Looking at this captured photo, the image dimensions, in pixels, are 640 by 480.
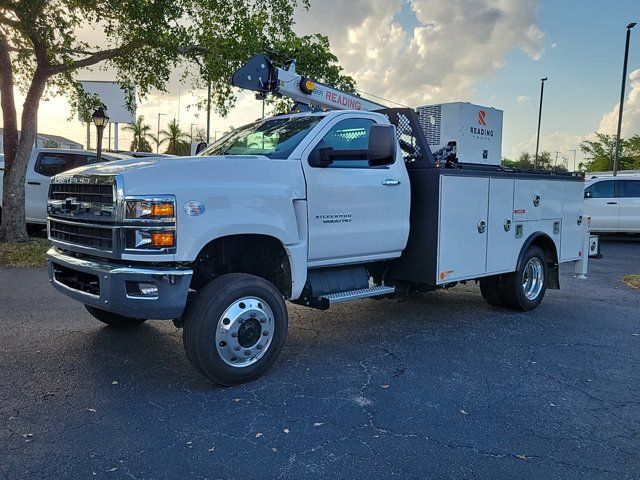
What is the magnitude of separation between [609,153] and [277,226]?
177 ft

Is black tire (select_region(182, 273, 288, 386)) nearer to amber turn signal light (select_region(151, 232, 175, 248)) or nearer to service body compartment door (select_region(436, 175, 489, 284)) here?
amber turn signal light (select_region(151, 232, 175, 248))

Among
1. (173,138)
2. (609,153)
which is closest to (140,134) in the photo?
(173,138)

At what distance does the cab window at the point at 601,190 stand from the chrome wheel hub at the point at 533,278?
9.86 m

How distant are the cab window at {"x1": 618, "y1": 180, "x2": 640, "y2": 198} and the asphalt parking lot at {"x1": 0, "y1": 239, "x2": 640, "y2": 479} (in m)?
10.5

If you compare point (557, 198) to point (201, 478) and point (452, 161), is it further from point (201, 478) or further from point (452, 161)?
point (201, 478)

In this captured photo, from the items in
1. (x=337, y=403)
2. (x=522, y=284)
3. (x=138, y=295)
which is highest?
(x=138, y=295)

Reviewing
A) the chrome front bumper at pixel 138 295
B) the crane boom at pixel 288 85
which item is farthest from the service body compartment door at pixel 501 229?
the chrome front bumper at pixel 138 295

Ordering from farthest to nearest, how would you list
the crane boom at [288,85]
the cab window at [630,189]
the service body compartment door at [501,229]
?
the cab window at [630,189], the service body compartment door at [501,229], the crane boom at [288,85]

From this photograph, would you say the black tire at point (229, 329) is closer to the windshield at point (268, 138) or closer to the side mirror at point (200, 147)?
the windshield at point (268, 138)

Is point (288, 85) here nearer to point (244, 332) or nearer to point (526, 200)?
point (244, 332)

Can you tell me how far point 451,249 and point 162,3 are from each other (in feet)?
27.5

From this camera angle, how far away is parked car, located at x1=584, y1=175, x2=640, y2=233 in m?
15.7

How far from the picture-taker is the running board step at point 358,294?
5152 mm

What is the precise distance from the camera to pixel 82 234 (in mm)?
4449
